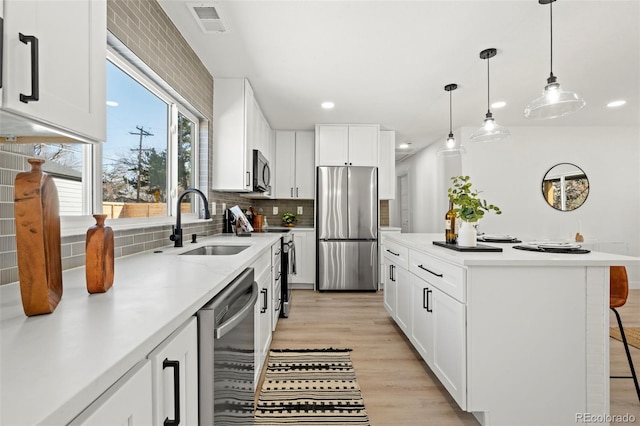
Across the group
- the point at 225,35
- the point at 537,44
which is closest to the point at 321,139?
the point at 225,35

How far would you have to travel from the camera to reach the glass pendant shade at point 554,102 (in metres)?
2.01

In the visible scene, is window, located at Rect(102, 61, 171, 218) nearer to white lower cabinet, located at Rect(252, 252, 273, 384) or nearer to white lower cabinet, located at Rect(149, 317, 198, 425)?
white lower cabinet, located at Rect(252, 252, 273, 384)

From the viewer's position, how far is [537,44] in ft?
8.47

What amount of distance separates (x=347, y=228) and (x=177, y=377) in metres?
4.16

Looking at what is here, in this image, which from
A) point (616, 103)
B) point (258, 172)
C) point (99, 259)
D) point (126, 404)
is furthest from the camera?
point (616, 103)

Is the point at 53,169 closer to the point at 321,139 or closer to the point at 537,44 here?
the point at 537,44

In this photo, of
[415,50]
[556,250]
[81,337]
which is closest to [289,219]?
[415,50]

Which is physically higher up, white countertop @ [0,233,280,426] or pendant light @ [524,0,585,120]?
pendant light @ [524,0,585,120]

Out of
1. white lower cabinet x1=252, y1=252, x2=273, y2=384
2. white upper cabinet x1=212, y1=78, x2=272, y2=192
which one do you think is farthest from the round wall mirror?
white lower cabinet x1=252, y1=252, x2=273, y2=384

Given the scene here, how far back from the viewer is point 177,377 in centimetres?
76

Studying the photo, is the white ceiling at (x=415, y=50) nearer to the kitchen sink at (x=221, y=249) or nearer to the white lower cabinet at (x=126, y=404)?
the kitchen sink at (x=221, y=249)

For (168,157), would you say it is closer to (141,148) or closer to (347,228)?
(141,148)

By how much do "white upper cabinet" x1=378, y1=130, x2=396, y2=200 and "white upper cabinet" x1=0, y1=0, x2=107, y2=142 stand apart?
14.9 feet

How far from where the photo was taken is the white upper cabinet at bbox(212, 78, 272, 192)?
10.6ft
